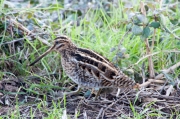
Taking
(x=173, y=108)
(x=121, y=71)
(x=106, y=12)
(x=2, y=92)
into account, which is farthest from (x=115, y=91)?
(x=106, y=12)

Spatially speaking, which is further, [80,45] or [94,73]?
[80,45]

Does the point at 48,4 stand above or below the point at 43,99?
above

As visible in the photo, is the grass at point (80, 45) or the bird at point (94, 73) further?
the grass at point (80, 45)

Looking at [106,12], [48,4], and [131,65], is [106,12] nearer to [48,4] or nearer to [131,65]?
[48,4]

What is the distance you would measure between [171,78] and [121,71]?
477mm

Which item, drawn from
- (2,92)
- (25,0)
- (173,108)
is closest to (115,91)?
(173,108)

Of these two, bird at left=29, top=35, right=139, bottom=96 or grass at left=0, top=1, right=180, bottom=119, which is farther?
grass at left=0, top=1, right=180, bottom=119

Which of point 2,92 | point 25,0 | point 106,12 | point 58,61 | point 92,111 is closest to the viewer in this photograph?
point 92,111

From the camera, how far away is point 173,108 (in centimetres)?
504

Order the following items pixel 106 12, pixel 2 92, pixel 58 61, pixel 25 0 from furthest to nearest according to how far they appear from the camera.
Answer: pixel 25 0 < pixel 106 12 < pixel 58 61 < pixel 2 92

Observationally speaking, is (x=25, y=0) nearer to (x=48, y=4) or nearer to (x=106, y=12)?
(x=48, y=4)

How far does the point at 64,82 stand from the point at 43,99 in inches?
15.4

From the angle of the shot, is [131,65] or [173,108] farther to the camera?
[131,65]

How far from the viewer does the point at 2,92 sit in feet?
17.5
